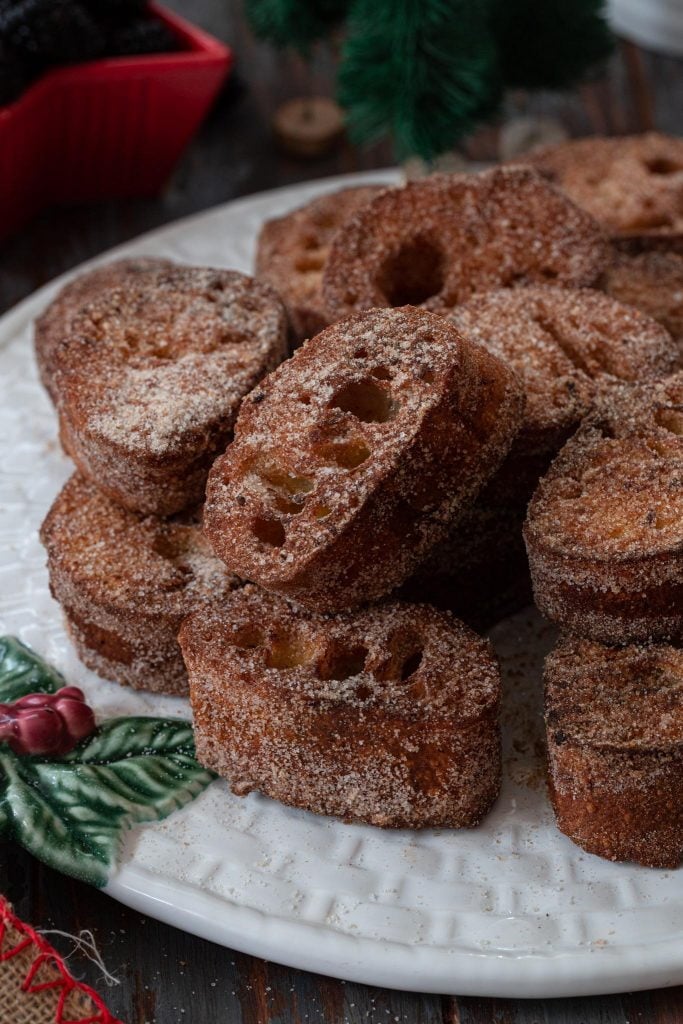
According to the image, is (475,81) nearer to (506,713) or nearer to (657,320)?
(657,320)

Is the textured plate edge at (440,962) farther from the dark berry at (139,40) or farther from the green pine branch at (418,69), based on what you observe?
the dark berry at (139,40)

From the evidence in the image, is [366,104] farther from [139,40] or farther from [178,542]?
[178,542]

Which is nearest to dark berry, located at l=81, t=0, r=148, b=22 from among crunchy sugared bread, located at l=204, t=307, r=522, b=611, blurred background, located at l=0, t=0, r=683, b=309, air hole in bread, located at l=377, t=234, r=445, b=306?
blurred background, located at l=0, t=0, r=683, b=309

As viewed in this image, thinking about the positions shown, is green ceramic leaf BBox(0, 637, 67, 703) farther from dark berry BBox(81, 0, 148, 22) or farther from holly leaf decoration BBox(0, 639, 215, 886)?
dark berry BBox(81, 0, 148, 22)

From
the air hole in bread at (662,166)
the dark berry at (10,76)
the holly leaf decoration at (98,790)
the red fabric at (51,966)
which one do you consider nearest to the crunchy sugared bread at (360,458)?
the holly leaf decoration at (98,790)

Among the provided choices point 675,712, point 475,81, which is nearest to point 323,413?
point 675,712

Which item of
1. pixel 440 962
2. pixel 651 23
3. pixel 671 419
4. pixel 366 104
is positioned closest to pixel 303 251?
pixel 366 104
